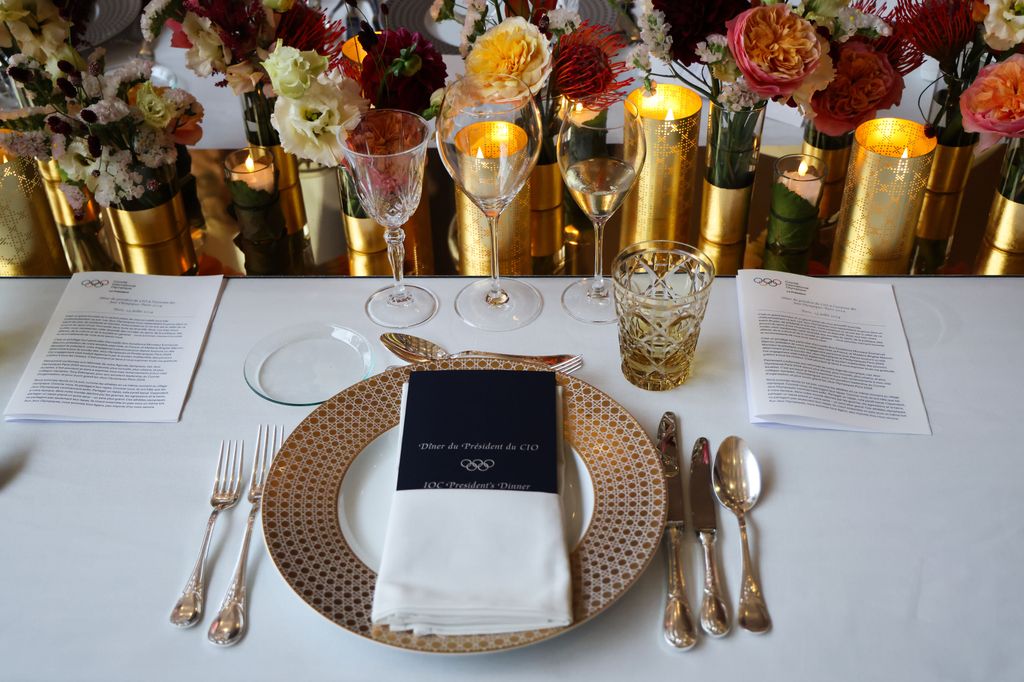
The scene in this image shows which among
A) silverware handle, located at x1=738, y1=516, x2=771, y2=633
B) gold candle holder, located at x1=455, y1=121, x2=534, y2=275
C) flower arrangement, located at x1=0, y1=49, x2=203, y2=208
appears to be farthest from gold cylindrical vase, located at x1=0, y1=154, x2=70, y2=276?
silverware handle, located at x1=738, y1=516, x2=771, y2=633

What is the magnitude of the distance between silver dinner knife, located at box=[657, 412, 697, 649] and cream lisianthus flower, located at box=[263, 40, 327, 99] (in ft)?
1.93

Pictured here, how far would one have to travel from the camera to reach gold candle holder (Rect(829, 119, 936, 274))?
127 cm

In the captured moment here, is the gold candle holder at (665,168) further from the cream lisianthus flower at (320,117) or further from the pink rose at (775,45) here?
the cream lisianthus flower at (320,117)

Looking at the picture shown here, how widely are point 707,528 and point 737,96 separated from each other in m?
0.59

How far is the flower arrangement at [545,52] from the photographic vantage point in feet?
3.92

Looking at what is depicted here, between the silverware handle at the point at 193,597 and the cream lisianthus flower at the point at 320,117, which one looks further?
the cream lisianthus flower at the point at 320,117

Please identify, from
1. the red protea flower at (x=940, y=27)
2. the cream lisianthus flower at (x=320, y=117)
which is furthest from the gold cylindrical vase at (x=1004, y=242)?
the cream lisianthus flower at (x=320, y=117)

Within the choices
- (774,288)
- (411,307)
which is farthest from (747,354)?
(411,307)

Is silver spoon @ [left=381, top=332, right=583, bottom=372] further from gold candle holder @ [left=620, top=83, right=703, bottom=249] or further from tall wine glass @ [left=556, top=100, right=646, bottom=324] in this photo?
gold candle holder @ [left=620, top=83, right=703, bottom=249]

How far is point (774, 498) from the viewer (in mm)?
959

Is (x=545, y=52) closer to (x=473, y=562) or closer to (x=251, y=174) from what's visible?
(x=251, y=174)

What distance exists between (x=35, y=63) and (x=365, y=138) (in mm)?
480

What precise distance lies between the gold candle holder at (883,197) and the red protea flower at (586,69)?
1.16 feet

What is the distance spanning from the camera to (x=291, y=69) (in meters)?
1.12
